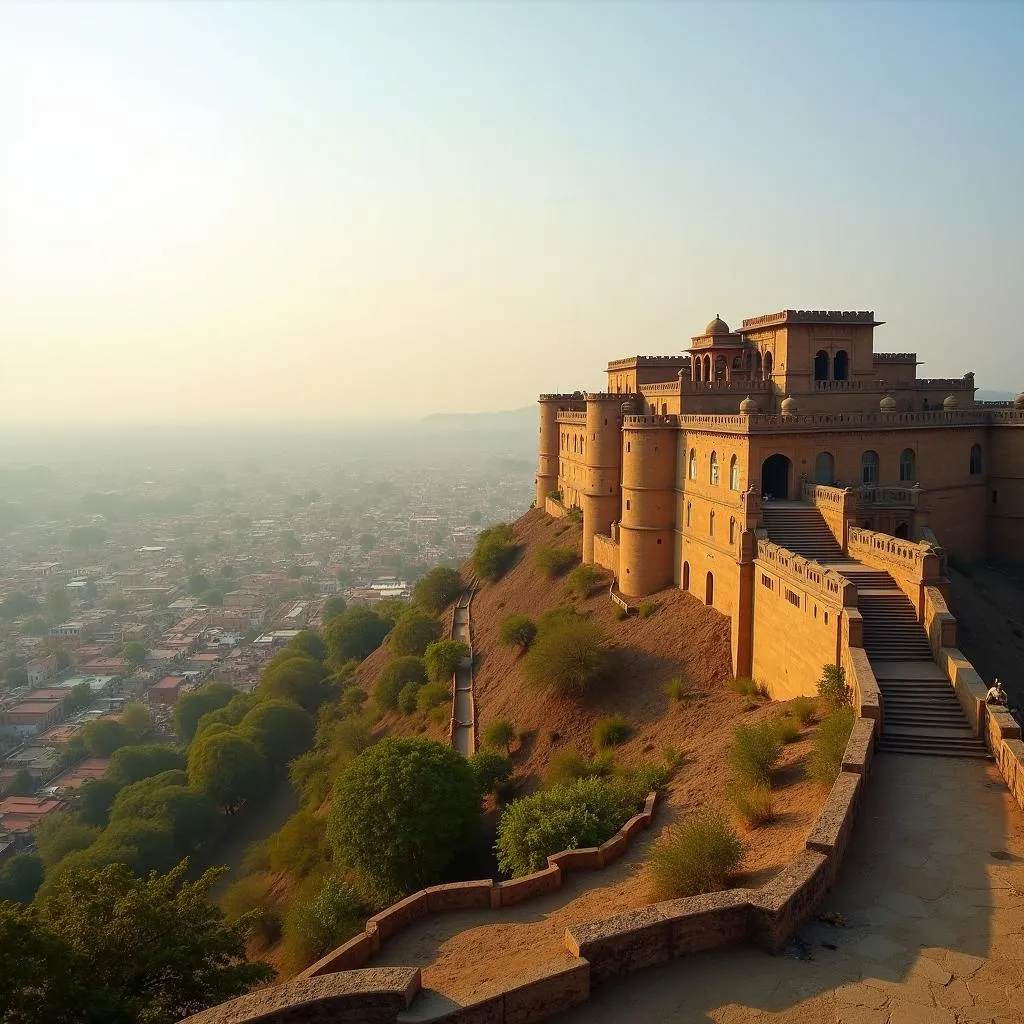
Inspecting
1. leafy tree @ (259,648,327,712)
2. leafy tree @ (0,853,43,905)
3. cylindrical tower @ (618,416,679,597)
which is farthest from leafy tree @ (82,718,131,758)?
cylindrical tower @ (618,416,679,597)

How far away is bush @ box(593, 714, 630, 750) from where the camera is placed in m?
25.7

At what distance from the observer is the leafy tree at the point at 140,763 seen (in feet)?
156

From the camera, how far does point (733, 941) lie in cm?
926

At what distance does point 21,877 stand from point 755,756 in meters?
40.6

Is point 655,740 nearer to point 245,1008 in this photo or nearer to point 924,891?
point 924,891

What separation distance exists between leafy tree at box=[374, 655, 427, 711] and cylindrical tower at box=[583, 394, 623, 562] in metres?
12.6

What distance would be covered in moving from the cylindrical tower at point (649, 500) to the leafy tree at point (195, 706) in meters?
37.2

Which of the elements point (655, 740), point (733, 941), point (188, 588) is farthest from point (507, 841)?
point (188, 588)

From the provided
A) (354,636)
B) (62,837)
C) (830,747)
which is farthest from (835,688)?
(354,636)

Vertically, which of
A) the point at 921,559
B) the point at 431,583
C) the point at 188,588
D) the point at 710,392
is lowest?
the point at 188,588

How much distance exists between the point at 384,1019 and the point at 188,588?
456ft

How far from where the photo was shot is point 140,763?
159 feet

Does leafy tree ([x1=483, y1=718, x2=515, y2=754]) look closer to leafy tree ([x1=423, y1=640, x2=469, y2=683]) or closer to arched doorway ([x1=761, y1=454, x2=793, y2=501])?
leafy tree ([x1=423, y1=640, x2=469, y2=683])

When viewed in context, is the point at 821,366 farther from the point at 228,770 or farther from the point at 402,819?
the point at 228,770
